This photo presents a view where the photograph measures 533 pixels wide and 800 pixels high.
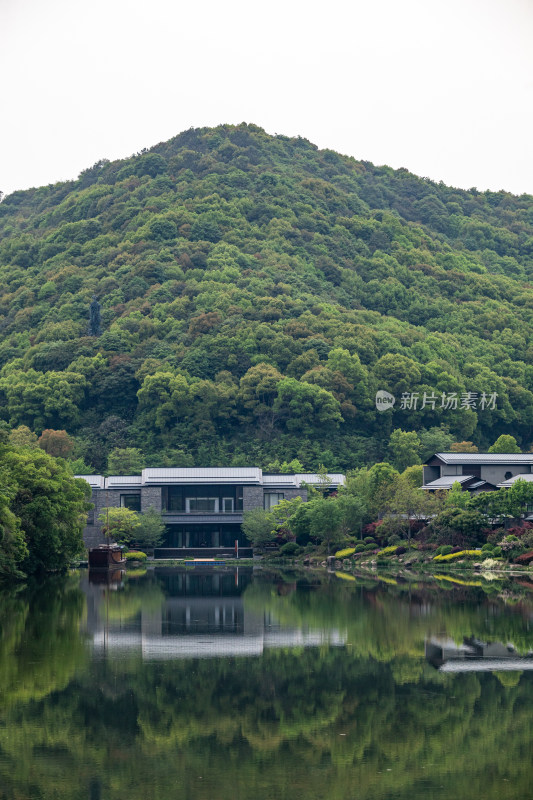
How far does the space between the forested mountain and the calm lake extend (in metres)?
71.6

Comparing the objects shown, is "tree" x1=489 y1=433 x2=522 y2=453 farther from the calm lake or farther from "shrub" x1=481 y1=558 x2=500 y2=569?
the calm lake

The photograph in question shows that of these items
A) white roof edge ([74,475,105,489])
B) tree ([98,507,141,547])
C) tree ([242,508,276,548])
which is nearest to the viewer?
tree ([98,507,141,547])

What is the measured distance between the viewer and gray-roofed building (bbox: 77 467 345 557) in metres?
85.6

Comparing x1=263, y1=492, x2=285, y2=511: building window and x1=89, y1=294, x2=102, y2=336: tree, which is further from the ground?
x1=89, y1=294, x2=102, y2=336: tree

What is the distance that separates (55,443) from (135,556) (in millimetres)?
27225

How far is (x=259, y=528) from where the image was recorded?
7894 cm

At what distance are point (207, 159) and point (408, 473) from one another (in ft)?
352

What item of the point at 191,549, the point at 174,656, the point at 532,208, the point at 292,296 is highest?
the point at 532,208

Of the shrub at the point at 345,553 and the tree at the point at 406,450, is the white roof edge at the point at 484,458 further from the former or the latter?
the tree at the point at 406,450

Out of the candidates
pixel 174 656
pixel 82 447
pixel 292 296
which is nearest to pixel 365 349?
pixel 292 296

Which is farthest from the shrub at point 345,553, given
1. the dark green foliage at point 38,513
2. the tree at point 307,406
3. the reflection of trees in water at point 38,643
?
the tree at point 307,406

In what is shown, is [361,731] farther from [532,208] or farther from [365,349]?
[532,208]

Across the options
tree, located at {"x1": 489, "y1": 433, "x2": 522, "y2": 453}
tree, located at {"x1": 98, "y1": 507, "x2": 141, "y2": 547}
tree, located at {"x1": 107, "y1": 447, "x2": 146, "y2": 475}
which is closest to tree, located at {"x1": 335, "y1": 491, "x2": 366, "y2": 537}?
tree, located at {"x1": 98, "y1": 507, "x2": 141, "y2": 547}

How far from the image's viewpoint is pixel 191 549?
85312 millimetres
